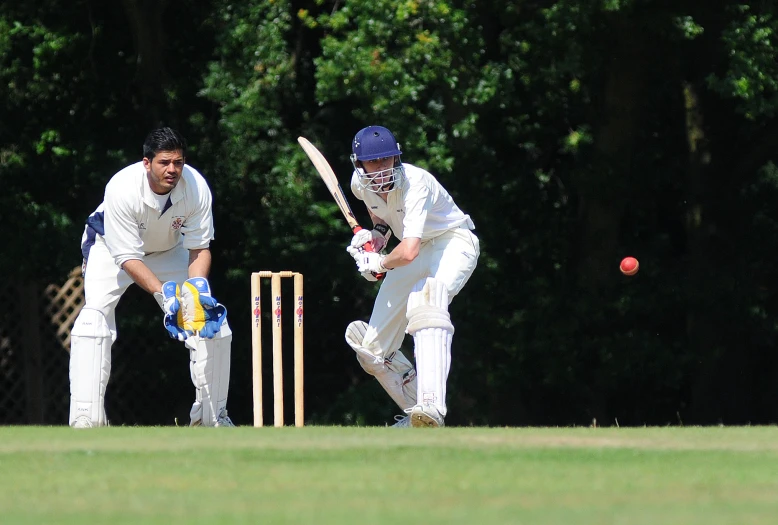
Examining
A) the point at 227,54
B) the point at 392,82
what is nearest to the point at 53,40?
the point at 227,54

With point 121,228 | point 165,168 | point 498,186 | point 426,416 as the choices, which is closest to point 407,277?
point 426,416

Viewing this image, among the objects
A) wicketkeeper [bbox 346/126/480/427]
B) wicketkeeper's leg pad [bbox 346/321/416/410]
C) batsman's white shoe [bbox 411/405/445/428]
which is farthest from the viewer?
wicketkeeper's leg pad [bbox 346/321/416/410]

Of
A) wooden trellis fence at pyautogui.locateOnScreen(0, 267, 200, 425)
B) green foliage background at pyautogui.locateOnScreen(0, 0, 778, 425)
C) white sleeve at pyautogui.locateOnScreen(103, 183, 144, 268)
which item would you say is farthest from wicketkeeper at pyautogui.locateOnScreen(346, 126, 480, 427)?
wooden trellis fence at pyautogui.locateOnScreen(0, 267, 200, 425)

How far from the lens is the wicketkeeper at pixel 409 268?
599 centimetres

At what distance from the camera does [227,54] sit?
10.1m

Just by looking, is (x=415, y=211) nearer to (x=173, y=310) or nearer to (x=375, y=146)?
(x=375, y=146)

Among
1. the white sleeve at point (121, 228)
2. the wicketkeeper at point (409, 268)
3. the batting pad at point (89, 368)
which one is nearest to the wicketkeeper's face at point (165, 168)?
the white sleeve at point (121, 228)

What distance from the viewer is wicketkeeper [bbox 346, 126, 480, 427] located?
19.6 feet

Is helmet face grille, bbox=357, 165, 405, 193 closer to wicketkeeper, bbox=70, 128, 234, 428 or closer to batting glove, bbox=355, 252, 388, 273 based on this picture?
batting glove, bbox=355, 252, 388, 273

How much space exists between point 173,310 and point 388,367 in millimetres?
1042
